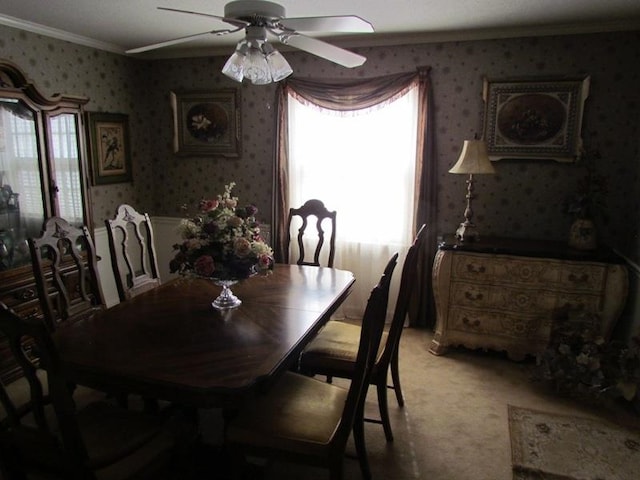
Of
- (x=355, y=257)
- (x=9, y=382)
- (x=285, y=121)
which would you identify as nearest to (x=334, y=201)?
(x=355, y=257)

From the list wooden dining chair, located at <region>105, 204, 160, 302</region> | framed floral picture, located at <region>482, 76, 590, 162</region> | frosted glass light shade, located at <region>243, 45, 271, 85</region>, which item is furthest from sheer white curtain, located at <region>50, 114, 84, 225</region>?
framed floral picture, located at <region>482, 76, 590, 162</region>

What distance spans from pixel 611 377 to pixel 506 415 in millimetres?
688

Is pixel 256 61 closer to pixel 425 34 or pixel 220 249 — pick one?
pixel 220 249

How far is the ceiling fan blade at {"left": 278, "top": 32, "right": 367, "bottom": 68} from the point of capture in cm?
204

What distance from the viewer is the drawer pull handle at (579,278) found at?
2.97 metres

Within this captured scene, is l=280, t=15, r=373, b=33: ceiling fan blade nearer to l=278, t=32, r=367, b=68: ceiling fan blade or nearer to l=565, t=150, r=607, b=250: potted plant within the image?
l=278, t=32, r=367, b=68: ceiling fan blade

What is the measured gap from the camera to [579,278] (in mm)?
2986

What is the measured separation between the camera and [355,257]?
4023mm

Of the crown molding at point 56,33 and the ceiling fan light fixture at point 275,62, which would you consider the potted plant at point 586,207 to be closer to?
the ceiling fan light fixture at point 275,62

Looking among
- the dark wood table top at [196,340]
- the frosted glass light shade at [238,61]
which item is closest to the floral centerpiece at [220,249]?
the dark wood table top at [196,340]

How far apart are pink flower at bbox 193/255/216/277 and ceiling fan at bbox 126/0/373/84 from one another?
0.88m

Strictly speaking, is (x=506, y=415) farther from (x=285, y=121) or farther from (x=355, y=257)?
(x=285, y=121)

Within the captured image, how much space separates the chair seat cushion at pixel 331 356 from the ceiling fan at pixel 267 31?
140cm

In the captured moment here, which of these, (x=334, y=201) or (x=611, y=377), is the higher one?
(x=334, y=201)
